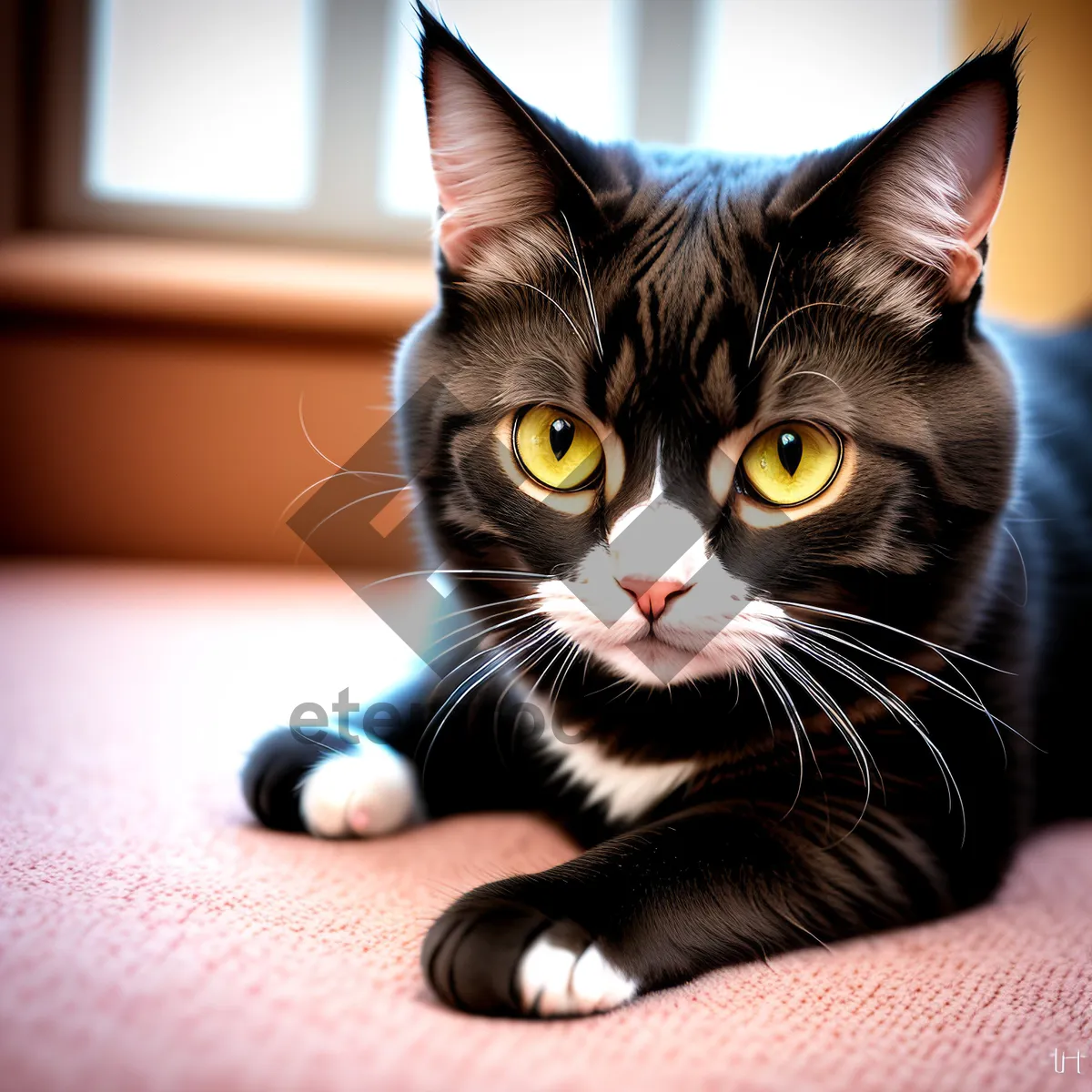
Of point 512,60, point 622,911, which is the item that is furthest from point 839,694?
point 512,60

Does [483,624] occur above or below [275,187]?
below

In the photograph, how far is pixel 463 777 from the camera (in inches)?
36.8

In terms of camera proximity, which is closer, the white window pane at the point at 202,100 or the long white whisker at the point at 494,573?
the long white whisker at the point at 494,573

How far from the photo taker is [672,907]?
25.2 inches

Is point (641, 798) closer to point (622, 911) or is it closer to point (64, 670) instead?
point (622, 911)

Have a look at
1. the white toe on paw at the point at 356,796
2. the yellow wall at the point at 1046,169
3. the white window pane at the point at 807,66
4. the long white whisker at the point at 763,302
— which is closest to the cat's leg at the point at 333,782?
the white toe on paw at the point at 356,796

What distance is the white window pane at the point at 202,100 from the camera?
7.86 feet

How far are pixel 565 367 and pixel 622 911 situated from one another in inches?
15.5

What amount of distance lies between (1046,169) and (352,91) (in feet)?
5.35

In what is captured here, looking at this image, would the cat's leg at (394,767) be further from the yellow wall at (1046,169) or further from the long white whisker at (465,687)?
the yellow wall at (1046,169)

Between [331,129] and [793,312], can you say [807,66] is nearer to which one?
[331,129]

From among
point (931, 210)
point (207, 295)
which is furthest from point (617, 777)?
point (207, 295)

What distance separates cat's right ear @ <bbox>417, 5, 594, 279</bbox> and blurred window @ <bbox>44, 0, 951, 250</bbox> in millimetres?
1666

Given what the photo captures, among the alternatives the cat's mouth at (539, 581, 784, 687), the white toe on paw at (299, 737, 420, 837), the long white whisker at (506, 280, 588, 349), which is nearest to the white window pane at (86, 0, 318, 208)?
the long white whisker at (506, 280, 588, 349)
